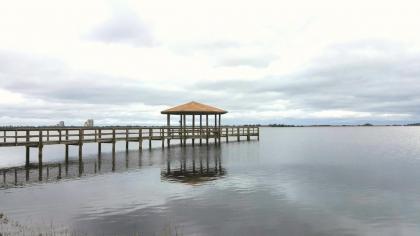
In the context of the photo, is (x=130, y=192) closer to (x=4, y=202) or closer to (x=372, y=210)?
(x=4, y=202)

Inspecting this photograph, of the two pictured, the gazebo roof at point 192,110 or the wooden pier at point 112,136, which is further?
the gazebo roof at point 192,110

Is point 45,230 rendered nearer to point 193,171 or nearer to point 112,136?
point 193,171

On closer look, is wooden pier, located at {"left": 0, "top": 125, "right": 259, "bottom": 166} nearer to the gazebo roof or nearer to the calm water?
the gazebo roof

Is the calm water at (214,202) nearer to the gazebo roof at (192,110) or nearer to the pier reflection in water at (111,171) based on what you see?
the pier reflection in water at (111,171)

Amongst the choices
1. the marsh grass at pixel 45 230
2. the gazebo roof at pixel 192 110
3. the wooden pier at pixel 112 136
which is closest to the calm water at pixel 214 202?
the marsh grass at pixel 45 230

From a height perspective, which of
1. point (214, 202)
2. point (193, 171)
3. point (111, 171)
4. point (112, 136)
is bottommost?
point (214, 202)

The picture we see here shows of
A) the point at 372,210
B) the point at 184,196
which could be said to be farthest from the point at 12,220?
the point at 372,210

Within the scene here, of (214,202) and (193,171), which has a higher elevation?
→ (193,171)

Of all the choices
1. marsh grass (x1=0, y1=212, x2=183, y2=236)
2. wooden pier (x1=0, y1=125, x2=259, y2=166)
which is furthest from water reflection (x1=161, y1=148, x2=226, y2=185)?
marsh grass (x1=0, y1=212, x2=183, y2=236)

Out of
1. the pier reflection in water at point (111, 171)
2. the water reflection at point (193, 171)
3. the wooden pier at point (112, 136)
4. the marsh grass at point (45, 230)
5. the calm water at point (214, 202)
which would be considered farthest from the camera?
the wooden pier at point (112, 136)

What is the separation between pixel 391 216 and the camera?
12.8 m

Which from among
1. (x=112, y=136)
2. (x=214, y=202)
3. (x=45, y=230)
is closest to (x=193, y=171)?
(x=214, y=202)

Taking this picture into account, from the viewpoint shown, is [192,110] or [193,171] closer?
[193,171]

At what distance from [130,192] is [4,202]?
4.97 meters
